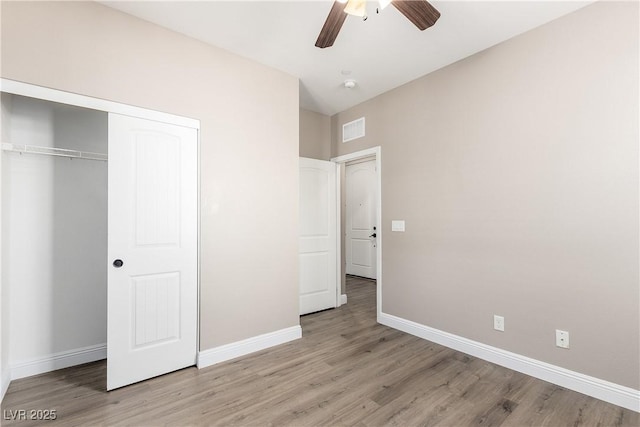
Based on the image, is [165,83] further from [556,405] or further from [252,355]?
[556,405]

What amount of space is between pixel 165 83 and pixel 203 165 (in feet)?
2.37

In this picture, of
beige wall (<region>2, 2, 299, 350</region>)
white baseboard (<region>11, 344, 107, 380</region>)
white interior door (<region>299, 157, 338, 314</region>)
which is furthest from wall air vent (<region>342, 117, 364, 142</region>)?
white baseboard (<region>11, 344, 107, 380</region>)

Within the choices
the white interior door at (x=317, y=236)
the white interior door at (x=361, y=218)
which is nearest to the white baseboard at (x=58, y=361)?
the white interior door at (x=317, y=236)

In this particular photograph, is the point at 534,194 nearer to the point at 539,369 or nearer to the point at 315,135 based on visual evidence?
the point at 539,369

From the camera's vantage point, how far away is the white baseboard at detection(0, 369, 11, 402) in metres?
2.03

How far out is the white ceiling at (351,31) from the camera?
2207mm

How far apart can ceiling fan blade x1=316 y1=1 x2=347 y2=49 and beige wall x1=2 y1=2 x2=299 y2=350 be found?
1085mm

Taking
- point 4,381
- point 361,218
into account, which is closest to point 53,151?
point 4,381

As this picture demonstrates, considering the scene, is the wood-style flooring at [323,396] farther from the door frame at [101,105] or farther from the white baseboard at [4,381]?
the door frame at [101,105]

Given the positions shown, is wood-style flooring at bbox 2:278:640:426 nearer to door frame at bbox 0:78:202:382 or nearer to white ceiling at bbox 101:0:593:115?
door frame at bbox 0:78:202:382

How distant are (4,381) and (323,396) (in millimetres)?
2280

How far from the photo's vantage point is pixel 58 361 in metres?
2.47

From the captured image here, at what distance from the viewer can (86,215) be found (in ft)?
8.57

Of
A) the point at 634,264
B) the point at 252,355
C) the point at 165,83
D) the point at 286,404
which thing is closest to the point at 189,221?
the point at 165,83
